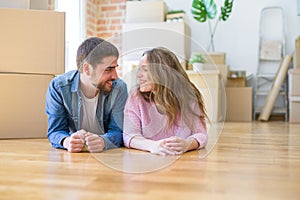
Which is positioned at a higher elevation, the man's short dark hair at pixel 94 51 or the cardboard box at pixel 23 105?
the man's short dark hair at pixel 94 51

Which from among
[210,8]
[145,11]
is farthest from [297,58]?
[145,11]

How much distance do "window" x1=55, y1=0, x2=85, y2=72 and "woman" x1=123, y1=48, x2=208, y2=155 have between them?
167 centimetres

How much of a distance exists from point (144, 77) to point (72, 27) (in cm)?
200

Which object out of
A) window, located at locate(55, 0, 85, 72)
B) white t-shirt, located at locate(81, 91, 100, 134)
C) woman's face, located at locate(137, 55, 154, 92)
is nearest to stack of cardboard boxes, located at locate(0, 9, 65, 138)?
white t-shirt, located at locate(81, 91, 100, 134)

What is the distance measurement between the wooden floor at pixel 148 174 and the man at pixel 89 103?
51mm

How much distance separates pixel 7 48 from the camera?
173 centimetres

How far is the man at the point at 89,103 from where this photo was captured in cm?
126

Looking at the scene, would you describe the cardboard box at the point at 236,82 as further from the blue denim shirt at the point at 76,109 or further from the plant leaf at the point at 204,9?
the blue denim shirt at the point at 76,109

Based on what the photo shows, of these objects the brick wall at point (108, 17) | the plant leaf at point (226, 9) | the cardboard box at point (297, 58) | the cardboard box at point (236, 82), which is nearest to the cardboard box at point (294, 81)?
the cardboard box at point (297, 58)

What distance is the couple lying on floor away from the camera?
126cm

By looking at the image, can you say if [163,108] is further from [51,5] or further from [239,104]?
[239,104]

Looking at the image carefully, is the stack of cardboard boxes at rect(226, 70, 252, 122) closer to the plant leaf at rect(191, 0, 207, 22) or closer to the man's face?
the plant leaf at rect(191, 0, 207, 22)

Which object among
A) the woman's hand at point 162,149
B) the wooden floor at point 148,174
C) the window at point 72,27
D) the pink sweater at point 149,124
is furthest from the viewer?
the window at point 72,27

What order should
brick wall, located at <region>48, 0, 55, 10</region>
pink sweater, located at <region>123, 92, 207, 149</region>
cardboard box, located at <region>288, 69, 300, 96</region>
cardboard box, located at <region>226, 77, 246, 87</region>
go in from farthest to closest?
cardboard box, located at <region>226, 77, 246, 87</region>
cardboard box, located at <region>288, 69, 300, 96</region>
brick wall, located at <region>48, 0, 55, 10</region>
pink sweater, located at <region>123, 92, 207, 149</region>
